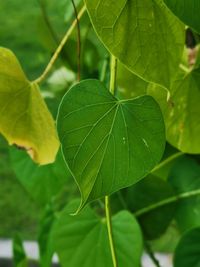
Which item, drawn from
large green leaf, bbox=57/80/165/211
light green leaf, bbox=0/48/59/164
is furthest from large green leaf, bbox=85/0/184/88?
light green leaf, bbox=0/48/59/164

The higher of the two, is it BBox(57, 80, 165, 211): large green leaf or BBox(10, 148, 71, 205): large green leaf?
BBox(57, 80, 165, 211): large green leaf

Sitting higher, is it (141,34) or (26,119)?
(141,34)

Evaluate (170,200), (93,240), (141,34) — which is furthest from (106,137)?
(170,200)

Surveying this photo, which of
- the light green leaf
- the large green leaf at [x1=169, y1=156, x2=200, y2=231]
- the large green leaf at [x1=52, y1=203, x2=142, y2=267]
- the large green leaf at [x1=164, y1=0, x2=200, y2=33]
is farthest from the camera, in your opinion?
the large green leaf at [x1=169, y1=156, x2=200, y2=231]

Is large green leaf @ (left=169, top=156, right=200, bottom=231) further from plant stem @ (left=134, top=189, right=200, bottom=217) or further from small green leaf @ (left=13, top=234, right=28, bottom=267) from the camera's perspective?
small green leaf @ (left=13, top=234, right=28, bottom=267)

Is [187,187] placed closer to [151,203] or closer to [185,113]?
[151,203]

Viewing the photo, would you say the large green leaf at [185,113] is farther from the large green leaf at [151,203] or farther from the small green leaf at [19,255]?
the small green leaf at [19,255]
